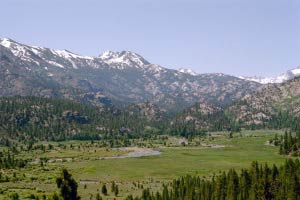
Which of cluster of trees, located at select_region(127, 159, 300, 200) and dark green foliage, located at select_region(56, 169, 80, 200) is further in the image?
cluster of trees, located at select_region(127, 159, 300, 200)

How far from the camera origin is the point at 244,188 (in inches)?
5517

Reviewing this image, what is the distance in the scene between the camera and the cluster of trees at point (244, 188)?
133500 mm

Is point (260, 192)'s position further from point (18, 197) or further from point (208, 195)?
point (18, 197)

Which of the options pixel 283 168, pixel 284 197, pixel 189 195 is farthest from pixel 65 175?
pixel 283 168

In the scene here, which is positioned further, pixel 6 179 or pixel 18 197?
pixel 6 179

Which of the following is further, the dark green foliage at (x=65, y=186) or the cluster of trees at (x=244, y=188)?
the cluster of trees at (x=244, y=188)

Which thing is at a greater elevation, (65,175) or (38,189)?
(65,175)

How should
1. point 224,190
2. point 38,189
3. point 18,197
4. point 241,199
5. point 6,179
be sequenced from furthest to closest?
point 6,179 → point 38,189 → point 18,197 → point 224,190 → point 241,199

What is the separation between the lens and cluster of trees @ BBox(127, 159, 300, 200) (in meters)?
134

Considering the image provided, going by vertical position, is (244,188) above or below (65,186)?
below

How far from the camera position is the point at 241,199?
131500 mm

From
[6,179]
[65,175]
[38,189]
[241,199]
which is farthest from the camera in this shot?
[6,179]

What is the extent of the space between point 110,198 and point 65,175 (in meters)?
51.2

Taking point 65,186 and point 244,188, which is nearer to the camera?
point 65,186
